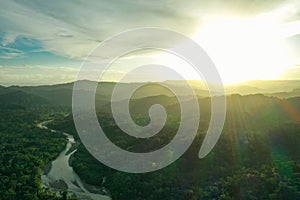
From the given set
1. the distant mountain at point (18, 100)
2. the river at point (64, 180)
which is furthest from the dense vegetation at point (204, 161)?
the distant mountain at point (18, 100)

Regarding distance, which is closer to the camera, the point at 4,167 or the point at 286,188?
the point at 286,188

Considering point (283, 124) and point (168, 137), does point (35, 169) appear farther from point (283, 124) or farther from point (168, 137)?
point (283, 124)

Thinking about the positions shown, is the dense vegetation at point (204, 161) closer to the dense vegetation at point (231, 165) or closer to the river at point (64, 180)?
the dense vegetation at point (231, 165)

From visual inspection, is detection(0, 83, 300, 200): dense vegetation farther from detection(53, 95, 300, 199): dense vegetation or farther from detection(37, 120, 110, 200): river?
detection(37, 120, 110, 200): river

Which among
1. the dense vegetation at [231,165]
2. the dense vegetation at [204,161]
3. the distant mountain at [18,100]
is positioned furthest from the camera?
the distant mountain at [18,100]

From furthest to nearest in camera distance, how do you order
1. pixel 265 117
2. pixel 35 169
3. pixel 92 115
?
pixel 92 115, pixel 265 117, pixel 35 169

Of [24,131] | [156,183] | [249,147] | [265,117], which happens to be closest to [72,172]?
[156,183]
